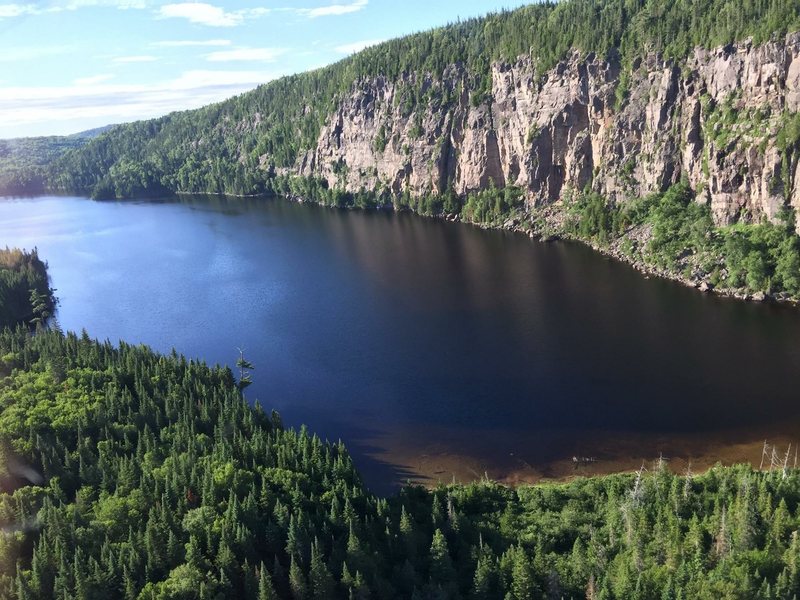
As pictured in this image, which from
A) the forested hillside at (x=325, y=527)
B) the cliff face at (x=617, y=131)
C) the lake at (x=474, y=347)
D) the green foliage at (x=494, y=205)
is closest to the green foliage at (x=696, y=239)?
the cliff face at (x=617, y=131)

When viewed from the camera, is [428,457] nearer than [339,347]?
Yes

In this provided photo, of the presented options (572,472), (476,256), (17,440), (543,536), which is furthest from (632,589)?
(476,256)

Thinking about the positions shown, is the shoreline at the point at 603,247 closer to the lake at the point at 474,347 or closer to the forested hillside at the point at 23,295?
the lake at the point at 474,347

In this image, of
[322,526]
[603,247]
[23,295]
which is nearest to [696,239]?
[603,247]

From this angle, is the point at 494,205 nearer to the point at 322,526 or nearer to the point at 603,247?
the point at 603,247

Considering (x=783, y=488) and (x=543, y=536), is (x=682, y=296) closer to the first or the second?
(x=783, y=488)

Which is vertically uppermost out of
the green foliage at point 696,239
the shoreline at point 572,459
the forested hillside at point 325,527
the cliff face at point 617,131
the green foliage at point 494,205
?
the cliff face at point 617,131
